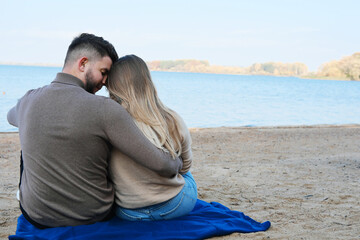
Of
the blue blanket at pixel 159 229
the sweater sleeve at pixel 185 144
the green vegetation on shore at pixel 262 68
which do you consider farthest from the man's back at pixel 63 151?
the green vegetation on shore at pixel 262 68

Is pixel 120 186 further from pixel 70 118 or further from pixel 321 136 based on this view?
pixel 321 136

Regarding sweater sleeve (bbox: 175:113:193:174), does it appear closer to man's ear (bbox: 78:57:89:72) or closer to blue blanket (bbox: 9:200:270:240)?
blue blanket (bbox: 9:200:270:240)

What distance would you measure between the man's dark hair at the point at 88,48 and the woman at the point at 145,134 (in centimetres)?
13

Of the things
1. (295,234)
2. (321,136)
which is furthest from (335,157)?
(295,234)

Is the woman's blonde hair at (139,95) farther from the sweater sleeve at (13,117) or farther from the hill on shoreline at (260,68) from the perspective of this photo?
the hill on shoreline at (260,68)

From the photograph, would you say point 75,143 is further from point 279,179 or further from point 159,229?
point 279,179

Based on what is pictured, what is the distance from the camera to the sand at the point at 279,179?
3436 mm

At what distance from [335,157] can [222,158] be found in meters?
1.90

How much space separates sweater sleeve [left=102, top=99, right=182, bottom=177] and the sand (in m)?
0.87

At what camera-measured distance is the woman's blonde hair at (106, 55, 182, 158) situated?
8.68 feet

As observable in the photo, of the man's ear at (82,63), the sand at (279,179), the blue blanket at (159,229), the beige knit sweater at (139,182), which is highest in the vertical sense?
the man's ear at (82,63)

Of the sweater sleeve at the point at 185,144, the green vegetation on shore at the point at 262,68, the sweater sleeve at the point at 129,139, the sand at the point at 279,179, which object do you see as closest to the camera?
the sweater sleeve at the point at 129,139

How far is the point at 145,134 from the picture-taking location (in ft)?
8.57

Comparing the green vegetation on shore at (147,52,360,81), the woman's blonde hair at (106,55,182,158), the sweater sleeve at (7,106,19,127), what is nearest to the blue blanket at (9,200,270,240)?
the woman's blonde hair at (106,55,182,158)
